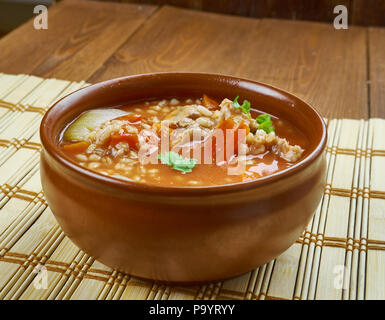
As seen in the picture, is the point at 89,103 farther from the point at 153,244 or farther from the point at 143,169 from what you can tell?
the point at 153,244

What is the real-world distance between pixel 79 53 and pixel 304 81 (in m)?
1.20

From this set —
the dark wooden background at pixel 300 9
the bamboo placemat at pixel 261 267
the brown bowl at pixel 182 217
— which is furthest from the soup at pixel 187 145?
the dark wooden background at pixel 300 9

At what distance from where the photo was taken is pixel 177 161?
1482mm

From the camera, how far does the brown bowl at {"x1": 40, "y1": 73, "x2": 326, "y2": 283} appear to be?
123 cm

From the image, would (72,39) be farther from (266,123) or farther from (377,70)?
(266,123)

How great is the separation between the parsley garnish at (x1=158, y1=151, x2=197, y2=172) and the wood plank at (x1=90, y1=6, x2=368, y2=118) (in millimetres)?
1120

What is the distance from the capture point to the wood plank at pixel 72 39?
2.79 metres

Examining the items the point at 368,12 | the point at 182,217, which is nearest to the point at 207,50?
the point at 368,12

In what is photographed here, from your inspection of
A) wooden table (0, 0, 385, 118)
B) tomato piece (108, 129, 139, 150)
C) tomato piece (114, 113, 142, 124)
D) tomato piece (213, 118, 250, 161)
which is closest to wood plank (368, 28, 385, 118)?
wooden table (0, 0, 385, 118)

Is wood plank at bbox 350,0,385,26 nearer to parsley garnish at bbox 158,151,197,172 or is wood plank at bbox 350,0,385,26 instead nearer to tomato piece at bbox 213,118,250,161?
tomato piece at bbox 213,118,250,161

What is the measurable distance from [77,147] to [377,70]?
6.23 feet

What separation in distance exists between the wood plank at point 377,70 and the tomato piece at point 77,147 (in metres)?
1.37

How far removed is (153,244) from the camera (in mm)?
1263

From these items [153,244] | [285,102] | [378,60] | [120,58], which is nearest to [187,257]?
[153,244]
